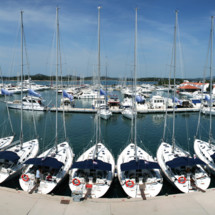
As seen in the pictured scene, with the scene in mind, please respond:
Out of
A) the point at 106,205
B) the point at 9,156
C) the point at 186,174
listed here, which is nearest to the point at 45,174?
the point at 9,156

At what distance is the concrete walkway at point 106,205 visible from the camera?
43.0 feet

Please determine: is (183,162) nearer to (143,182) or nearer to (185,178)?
(185,178)

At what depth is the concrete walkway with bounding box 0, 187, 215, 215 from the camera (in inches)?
516

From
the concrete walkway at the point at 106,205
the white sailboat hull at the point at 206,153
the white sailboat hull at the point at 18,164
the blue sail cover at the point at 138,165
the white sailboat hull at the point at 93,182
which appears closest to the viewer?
the concrete walkway at the point at 106,205

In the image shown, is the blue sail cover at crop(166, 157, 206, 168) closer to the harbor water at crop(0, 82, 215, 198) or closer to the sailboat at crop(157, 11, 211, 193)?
the sailboat at crop(157, 11, 211, 193)

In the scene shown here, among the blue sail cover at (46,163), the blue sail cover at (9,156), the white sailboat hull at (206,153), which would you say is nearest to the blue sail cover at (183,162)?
the white sailboat hull at (206,153)

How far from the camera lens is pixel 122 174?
1809cm

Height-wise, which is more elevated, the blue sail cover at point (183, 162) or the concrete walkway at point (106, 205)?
the blue sail cover at point (183, 162)

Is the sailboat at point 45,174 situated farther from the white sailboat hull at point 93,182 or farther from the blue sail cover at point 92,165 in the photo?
the blue sail cover at point 92,165

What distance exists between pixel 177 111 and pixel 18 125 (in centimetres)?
4185

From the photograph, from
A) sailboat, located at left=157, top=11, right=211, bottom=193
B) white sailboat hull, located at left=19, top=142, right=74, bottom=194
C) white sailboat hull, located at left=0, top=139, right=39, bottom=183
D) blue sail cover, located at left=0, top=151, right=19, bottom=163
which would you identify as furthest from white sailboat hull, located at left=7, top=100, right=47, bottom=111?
sailboat, located at left=157, top=11, right=211, bottom=193

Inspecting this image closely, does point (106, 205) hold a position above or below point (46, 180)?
below

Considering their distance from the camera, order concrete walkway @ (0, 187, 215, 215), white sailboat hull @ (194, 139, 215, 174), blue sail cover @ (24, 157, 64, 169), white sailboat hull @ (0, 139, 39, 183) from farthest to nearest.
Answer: white sailboat hull @ (194, 139, 215, 174)
white sailboat hull @ (0, 139, 39, 183)
blue sail cover @ (24, 157, 64, 169)
concrete walkway @ (0, 187, 215, 215)

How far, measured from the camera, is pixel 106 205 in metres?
13.8
